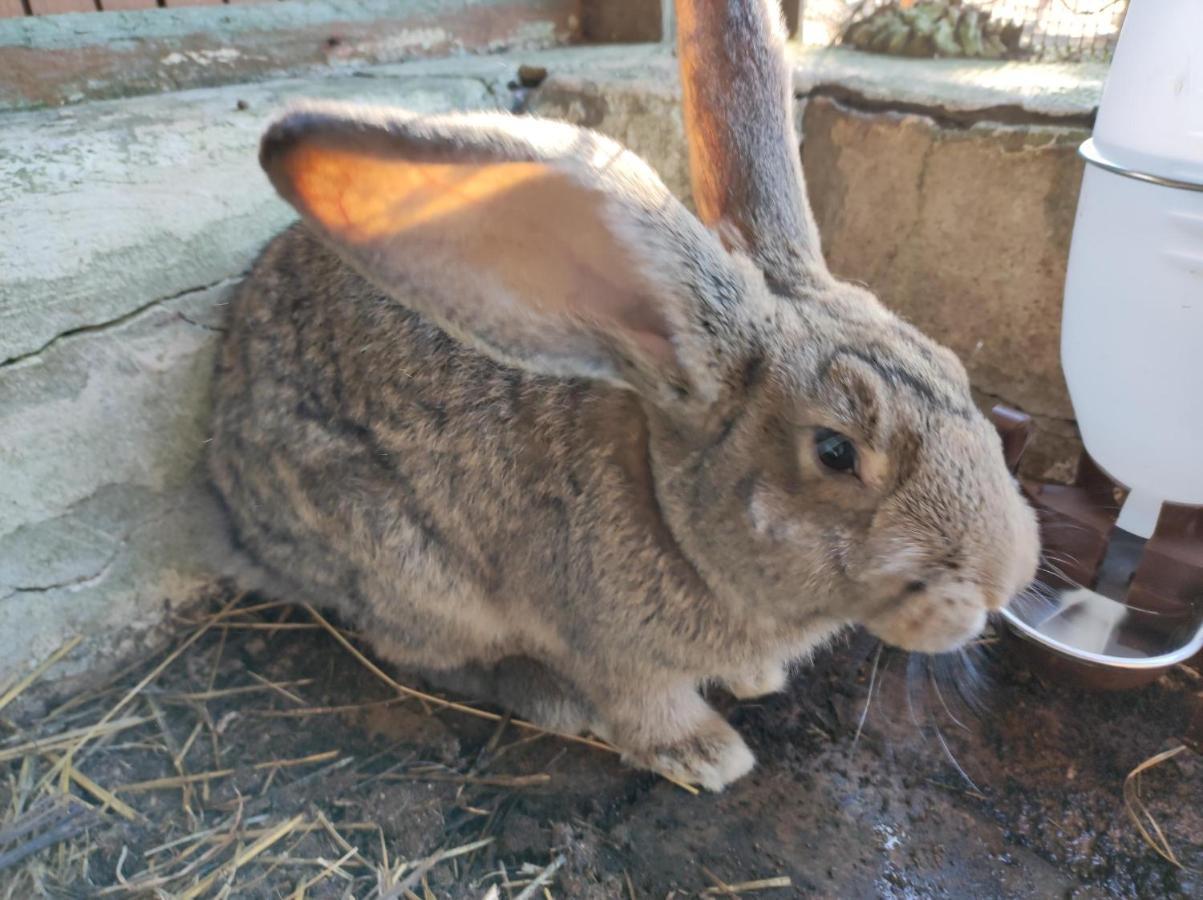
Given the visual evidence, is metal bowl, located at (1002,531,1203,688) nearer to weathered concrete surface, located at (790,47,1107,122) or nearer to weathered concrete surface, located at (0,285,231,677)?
weathered concrete surface, located at (790,47,1107,122)

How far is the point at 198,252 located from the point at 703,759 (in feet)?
5.11

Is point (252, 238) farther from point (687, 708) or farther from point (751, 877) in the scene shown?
point (751, 877)

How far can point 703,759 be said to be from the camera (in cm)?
193

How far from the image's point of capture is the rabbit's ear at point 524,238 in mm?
1221

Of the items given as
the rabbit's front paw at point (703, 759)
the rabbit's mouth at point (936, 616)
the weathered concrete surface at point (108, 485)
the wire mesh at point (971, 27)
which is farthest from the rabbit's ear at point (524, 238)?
the wire mesh at point (971, 27)

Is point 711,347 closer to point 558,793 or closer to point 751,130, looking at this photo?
point 751,130

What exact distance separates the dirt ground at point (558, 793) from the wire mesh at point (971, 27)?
174cm

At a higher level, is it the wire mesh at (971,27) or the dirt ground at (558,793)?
the wire mesh at (971,27)

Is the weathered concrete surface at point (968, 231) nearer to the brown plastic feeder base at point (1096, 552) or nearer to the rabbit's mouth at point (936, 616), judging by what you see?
the brown plastic feeder base at point (1096, 552)

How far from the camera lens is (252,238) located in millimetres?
2207

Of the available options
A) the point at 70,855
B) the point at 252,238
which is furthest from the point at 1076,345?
the point at 70,855

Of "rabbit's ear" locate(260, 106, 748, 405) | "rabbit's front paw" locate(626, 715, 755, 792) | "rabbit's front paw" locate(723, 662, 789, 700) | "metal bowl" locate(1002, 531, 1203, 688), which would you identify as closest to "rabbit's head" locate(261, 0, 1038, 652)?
"rabbit's ear" locate(260, 106, 748, 405)

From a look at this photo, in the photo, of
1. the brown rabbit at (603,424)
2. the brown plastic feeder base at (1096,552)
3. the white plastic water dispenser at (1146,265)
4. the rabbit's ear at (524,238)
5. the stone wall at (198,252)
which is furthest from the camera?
the brown plastic feeder base at (1096,552)

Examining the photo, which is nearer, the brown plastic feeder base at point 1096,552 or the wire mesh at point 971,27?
the brown plastic feeder base at point 1096,552
